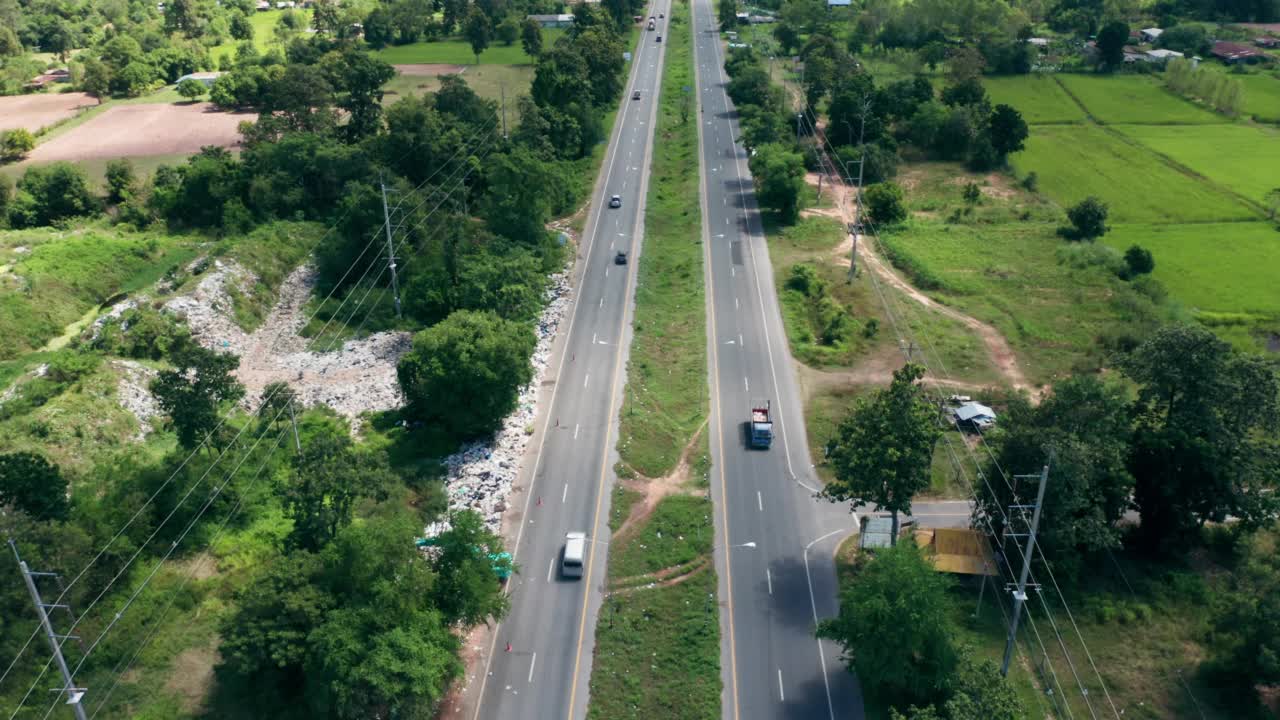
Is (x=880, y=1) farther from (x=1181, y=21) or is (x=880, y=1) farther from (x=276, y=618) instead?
(x=276, y=618)

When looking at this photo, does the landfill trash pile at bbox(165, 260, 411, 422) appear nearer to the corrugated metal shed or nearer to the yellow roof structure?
the corrugated metal shed

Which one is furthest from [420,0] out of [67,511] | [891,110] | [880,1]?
[67,511]

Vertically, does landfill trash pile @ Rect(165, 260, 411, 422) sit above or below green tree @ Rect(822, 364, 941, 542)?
below

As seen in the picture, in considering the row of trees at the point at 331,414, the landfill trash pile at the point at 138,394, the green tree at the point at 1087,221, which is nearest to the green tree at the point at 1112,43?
the green tree at the point at 1087,221

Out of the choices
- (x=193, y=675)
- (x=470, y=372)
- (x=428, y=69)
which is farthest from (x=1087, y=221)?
(x=428, y=69)

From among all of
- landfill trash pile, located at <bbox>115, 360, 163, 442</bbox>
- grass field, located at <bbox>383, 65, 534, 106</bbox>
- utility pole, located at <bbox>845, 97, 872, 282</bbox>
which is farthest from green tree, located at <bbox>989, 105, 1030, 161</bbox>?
landfill trash pile, located at <bbox>115, 360, 163, 442</bbox>

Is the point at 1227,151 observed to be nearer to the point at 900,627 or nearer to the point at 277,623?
the point at 900,627

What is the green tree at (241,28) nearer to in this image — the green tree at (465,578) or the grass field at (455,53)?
the grass field at (455,53)
